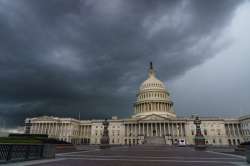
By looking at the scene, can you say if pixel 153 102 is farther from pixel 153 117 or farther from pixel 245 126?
pixel 245 126

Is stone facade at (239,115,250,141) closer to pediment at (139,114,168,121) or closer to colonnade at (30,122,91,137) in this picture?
pediment at (139,114,168,121)

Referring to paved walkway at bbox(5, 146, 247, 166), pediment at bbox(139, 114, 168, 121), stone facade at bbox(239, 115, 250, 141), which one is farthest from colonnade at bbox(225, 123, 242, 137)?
paved walkway at bbox(5, 146, 247, 166)

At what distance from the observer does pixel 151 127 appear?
417 feet

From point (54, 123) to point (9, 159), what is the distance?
134 meters

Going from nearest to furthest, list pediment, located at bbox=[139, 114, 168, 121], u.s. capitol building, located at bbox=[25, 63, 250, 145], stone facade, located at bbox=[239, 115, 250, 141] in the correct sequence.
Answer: stone facade, located at bbox=[239, 115, 250, 141], u.s. capitol building, located at bbox=[25, 63, 250, 145], pediment, located at bbox=[139, 114, 168, 121]

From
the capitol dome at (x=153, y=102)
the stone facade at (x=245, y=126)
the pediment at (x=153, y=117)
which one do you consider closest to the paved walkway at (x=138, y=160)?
the pediment at (x=153, y=117)

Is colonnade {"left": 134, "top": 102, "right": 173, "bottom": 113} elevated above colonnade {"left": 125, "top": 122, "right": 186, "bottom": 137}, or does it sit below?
above

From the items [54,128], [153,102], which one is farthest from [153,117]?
[54,128]

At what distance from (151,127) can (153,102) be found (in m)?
18.9

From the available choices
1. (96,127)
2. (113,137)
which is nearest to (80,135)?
(96,127)

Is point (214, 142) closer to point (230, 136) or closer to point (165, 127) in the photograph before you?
point (230, 136)

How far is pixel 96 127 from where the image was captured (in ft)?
473

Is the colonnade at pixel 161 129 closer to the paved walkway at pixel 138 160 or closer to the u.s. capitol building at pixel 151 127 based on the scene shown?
the u.s. capitol building at pixel 151 127

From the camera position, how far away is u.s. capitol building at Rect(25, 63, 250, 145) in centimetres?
12506
